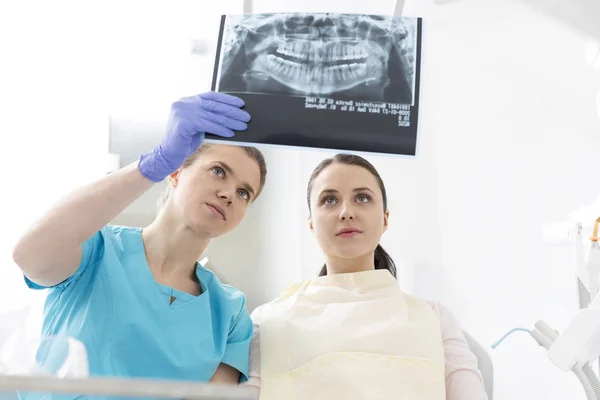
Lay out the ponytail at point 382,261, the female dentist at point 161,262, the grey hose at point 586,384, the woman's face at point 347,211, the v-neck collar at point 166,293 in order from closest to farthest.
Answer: the grey hose at point 586,384 < the female dentist at point 161,262 < the v-neck collar at point 166,293 < the woman's face at point 347,211 < the ponytail at point 382,261

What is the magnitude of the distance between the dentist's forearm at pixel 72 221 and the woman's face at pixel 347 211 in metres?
0.49

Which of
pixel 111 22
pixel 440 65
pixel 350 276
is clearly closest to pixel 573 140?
pixel 440 65

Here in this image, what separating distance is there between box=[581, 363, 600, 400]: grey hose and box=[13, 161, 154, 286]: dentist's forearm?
3.12 feet

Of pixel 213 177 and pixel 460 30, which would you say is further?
pixel 460 30

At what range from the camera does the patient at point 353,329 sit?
1.25m

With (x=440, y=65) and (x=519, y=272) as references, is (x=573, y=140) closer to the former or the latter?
(x=519, y=272)

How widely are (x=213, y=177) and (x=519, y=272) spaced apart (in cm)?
89

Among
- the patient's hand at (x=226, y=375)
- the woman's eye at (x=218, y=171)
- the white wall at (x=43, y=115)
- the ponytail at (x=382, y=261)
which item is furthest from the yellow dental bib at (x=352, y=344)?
the white wall at (x=43, y=115)

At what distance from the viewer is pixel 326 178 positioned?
5.07ft

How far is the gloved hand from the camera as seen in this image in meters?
1.19

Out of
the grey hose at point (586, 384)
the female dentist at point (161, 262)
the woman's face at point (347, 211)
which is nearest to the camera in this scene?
the grey hose at point (586, 384)

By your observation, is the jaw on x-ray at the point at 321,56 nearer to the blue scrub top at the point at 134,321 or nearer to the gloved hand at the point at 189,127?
the gloved hand at the point at 189,127

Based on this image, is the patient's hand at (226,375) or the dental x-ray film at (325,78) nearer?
the dental x-ray film at (325,78)

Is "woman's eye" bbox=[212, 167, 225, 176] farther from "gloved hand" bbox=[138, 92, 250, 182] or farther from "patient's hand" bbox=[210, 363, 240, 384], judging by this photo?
"patient's hand" bbox=[210, 363, 240, 384]
